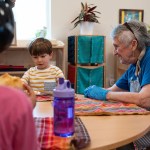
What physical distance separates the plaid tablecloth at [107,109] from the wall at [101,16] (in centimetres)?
281

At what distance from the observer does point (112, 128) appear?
40.7 inches

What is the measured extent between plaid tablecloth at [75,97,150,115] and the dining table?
0.11ft

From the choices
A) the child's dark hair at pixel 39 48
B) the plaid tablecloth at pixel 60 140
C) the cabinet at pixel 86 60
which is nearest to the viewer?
the plaid tablecloth at pixel 60 140

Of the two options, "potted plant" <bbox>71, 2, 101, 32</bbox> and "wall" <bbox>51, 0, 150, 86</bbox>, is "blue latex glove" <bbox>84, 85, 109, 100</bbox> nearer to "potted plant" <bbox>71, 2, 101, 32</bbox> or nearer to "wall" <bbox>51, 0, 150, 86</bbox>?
"potted plant" <bbox>71, 2, 101, 32</bbox>

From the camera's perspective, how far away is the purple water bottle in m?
0.87

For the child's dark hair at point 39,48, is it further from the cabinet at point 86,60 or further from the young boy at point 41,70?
the cabinet at point 86,60

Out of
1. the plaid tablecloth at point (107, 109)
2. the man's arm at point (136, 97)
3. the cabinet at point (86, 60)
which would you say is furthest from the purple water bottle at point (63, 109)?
the cabinet at point (86, 60)

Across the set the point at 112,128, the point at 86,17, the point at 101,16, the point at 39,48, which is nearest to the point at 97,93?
the point at 112,128

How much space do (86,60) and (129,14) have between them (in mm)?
1217

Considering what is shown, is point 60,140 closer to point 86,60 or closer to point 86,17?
point 86,60

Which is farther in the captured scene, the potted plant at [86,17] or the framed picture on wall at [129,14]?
the framed picture on wall at [129,14]

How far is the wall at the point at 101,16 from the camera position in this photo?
413 centimetres

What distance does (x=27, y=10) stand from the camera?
13.3 feet

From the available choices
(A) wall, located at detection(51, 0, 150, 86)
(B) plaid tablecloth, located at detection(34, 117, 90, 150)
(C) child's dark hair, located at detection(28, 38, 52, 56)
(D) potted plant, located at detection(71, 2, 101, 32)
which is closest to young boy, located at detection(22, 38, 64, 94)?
(C) child's dark hair, located at detection(28, 38, 52, 56)
